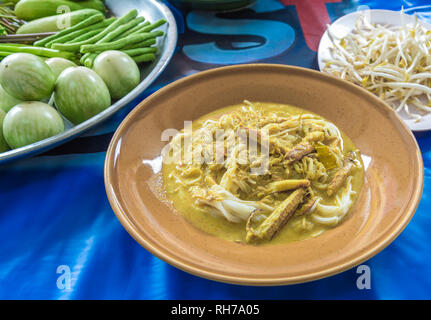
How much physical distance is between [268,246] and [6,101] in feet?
6.05

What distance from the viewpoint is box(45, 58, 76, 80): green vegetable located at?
2.31 m

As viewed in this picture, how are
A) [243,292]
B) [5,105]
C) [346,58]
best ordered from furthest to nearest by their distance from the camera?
1. [346,58]
2. [5,105]
3. [243,292]

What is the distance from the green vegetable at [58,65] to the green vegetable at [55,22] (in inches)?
31.1

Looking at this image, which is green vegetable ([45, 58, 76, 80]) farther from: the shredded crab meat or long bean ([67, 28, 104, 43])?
the shredded crab meat

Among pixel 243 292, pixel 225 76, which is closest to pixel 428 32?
pixel 225 76

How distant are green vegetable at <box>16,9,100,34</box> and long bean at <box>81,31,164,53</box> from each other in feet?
2.15

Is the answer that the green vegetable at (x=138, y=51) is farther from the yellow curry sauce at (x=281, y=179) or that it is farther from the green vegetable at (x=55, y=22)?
the yellow curry sauce at (x=281, y=179)

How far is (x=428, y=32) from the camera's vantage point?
269 centimetres

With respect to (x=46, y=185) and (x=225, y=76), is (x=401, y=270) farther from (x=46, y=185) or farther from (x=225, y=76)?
(x=46, y=185)

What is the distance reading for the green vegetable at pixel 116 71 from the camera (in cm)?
232

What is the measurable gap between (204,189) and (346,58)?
170 cm

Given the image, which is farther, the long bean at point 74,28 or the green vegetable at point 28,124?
the long bean at point 74,28

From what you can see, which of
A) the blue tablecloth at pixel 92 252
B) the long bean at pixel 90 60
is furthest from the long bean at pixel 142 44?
the blue tablecloth at pixel 92 252

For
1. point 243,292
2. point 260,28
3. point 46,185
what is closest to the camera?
point 243,292
